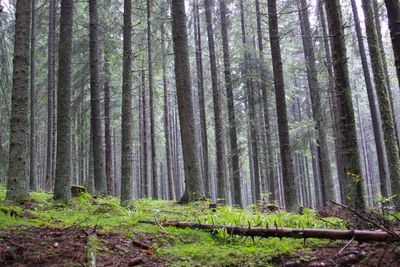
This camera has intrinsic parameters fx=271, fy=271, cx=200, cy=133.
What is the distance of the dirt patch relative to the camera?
8.32 ft

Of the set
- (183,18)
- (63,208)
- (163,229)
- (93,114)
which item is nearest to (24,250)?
(163,229)

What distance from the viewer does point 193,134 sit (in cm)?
894

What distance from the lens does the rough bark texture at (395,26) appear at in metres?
4.75

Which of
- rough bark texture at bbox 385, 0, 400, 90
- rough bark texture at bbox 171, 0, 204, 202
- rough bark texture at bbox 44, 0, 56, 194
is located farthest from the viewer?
rough bark texture at bbox 44, 0, 56, 194

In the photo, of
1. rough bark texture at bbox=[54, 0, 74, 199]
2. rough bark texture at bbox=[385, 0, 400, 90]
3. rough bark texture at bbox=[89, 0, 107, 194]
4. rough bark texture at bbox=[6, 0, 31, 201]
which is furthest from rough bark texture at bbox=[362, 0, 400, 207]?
rough bark texture at bbox=[89, 0, 107, 194]

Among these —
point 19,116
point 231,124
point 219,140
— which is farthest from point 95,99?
point 231,124

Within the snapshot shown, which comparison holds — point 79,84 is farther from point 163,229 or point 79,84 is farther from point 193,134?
point 163,229

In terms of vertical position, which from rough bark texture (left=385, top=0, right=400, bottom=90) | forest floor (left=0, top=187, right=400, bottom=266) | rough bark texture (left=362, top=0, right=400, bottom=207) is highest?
rough bark texture (left=385, top=0, right=400, bottom=90)

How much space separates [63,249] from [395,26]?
6.13m

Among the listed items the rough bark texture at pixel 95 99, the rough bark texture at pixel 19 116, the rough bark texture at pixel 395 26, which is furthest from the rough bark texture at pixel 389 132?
the rough bark texture at pixel 95 99

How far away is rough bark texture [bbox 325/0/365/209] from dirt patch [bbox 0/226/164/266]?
158 inches

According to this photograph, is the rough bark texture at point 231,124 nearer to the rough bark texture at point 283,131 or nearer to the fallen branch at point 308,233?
the rough bark texture at point 283,131

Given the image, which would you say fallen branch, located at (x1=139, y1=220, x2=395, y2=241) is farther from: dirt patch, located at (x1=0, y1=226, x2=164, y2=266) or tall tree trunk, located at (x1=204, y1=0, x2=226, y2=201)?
tall tree trunk, located at (x1=204, y1=0, x2=226, y2=201)

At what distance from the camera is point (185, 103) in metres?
9.02
